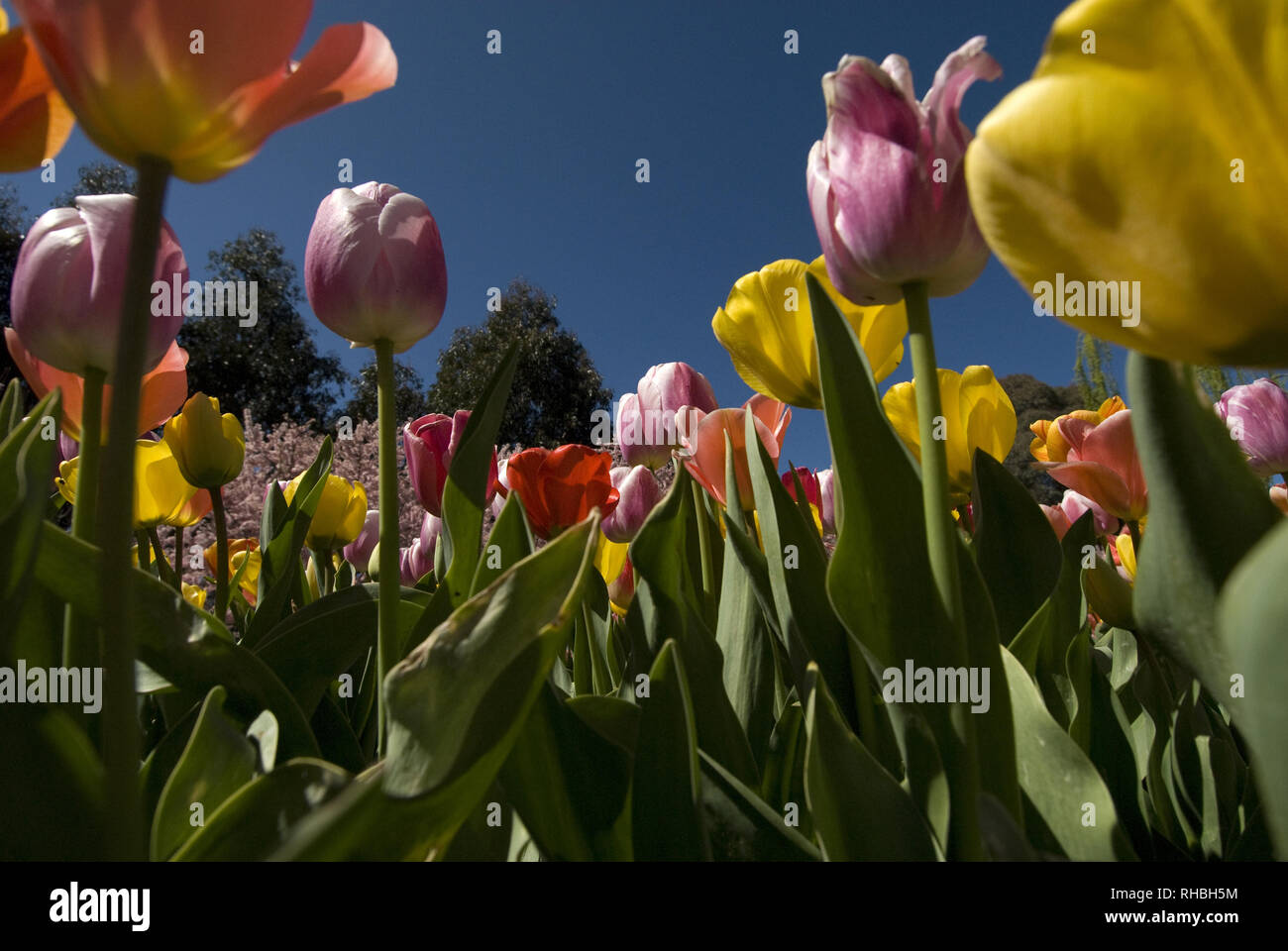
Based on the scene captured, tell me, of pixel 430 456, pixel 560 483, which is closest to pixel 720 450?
pixel 560 483

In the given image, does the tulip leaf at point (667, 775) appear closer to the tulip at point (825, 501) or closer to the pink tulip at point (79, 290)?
the pink tulip at point (79, 290)

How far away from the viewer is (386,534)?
0.63 meters

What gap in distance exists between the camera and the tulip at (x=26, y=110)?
38 centimetres

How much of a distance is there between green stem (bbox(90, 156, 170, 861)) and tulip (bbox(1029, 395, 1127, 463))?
4.45 ft

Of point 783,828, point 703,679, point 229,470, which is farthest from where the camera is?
point 229,470

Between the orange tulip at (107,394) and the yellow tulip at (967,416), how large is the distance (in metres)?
0.83

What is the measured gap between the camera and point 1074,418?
1.47 meters

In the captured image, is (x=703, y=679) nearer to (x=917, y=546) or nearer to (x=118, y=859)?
(x=917, y=546)

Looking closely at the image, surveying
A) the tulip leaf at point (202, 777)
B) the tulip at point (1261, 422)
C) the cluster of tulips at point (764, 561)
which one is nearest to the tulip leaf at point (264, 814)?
the cluster of tulips at point (764, 561)

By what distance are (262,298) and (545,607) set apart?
710 inches

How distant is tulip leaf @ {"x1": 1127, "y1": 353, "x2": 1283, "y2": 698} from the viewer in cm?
35
